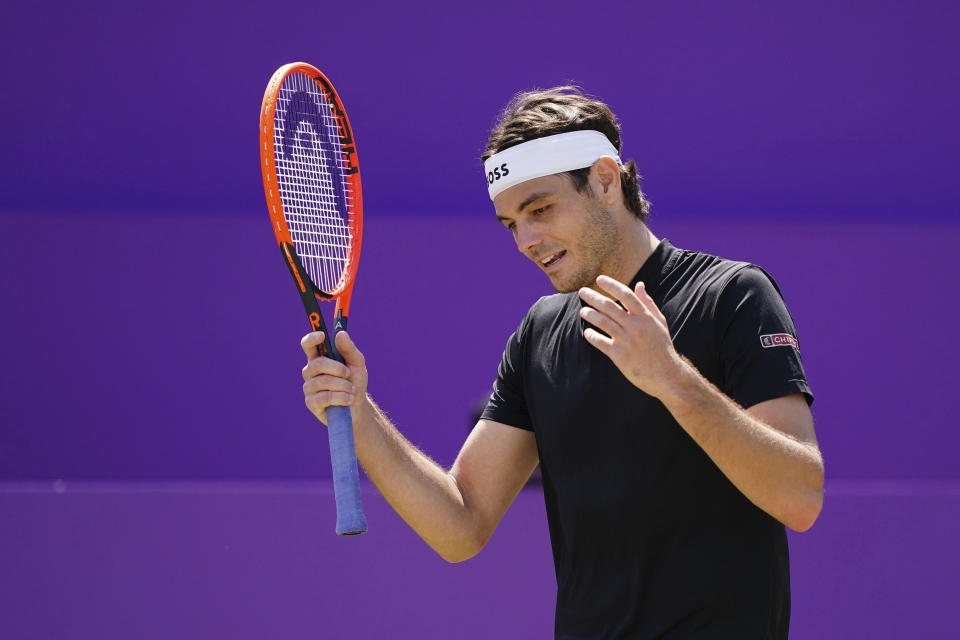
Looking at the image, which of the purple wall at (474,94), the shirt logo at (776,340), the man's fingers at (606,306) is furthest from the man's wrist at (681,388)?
the purple wall at (474,94)

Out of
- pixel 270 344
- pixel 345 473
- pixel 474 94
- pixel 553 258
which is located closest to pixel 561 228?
pixel 553 258

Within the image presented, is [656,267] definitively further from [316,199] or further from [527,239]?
[316,199]

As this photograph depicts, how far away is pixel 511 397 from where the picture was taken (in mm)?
2217

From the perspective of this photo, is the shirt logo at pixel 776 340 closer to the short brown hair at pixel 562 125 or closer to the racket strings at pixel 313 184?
the short brown hair at pixel 562 125

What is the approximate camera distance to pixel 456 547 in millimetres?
2152

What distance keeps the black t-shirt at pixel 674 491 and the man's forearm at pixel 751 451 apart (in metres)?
0.12

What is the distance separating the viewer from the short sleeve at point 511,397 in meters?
2.21

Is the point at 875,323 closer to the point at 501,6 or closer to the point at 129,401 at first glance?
the point at 501,6

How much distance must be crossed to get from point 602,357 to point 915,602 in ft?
6.10

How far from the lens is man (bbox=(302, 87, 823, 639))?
1.71 meters

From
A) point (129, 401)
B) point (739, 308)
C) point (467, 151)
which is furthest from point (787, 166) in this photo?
point (739, 308)

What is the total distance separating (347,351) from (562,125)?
59cm

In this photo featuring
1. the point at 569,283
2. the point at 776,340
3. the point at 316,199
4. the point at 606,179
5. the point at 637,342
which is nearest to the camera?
the point at 637,342

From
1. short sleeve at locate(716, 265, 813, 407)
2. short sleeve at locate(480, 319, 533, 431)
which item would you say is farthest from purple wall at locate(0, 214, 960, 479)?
short sleeve at locate(716, 265, 813, 407)
